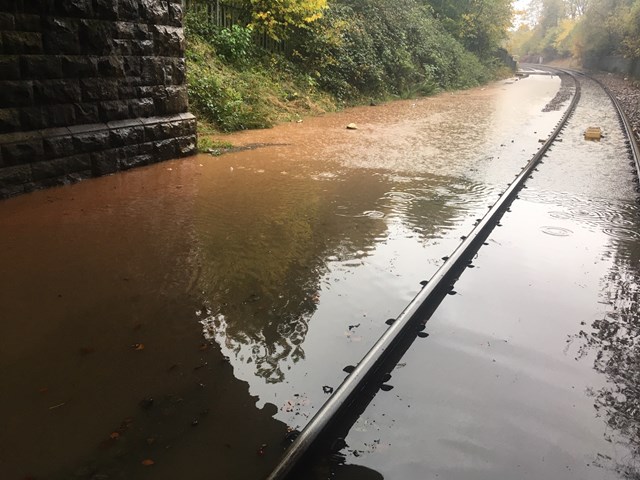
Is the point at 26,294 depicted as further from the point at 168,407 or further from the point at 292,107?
the point at 292,107

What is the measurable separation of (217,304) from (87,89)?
434 cm

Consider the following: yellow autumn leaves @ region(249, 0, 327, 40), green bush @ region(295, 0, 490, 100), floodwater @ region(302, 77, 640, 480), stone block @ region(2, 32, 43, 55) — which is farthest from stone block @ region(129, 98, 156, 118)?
green bush @ region(295, 0, 490, 100)

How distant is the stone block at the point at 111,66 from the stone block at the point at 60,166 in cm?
112

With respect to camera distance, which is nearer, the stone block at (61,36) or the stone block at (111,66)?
the stone block at (61,36)

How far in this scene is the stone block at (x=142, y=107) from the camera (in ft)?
24.0

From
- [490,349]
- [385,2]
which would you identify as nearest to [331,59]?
[385,2]

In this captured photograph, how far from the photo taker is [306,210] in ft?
19.2

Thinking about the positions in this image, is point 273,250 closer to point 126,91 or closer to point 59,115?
point 59,115

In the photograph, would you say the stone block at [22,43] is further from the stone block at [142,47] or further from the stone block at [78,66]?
the stone block at [142,47]

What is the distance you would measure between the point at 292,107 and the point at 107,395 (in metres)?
11.8

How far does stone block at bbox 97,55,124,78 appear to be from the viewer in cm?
667

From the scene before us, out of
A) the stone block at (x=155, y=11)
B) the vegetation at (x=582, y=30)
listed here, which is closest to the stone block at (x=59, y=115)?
the stone block at (x=155, y=11)

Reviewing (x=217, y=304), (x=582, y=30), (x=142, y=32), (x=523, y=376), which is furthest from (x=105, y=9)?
(x=582, y=30)

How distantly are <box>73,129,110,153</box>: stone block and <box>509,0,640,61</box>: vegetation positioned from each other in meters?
38.4
